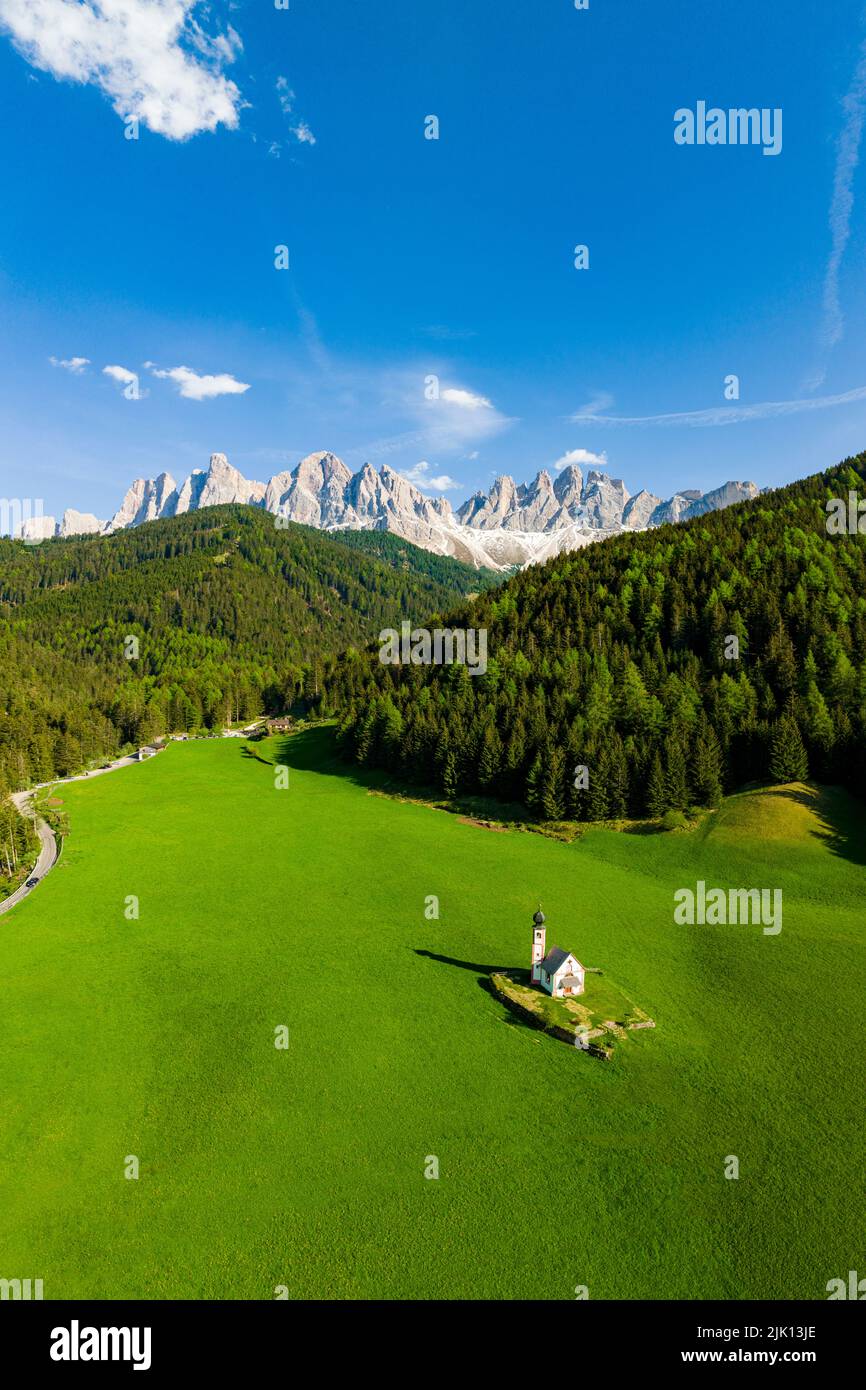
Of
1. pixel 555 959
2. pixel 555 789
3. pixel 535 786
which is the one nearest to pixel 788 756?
pixel 555 789

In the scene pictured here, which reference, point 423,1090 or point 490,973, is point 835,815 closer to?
point 490,973

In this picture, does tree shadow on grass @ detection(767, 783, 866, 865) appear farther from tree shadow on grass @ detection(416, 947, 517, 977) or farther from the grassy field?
tree shadow on grass @ detection(416, 947, 517, 977)

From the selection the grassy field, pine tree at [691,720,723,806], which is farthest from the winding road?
pine tree at [691,720,723,806]

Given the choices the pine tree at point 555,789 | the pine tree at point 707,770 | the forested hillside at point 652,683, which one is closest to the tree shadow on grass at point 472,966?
the pine tree at point 555,789

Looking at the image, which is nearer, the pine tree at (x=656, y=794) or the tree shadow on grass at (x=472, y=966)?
the tree shadow on grass at (x=472, y=966)

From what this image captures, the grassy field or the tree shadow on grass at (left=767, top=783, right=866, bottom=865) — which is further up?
the tree shadow on grass at (left=767, top=783, right=866, bottom=865)

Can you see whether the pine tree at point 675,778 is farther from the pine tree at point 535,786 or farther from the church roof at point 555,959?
the church roof at point 555,959
